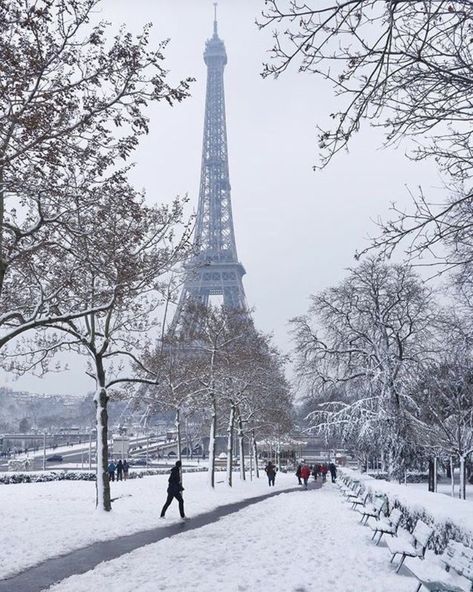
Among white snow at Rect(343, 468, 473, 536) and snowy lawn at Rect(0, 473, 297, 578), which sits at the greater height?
white snow at Rect(343, 468, 473, 536)

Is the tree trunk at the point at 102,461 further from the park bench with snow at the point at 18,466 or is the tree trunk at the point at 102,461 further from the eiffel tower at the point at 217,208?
the eiffel tower at the point at 217,208

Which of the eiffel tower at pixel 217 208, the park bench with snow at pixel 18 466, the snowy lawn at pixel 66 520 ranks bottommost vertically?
the park bench with snow at pixel 18 466

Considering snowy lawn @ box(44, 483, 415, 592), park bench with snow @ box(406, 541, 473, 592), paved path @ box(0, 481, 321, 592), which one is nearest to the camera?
park bench with snow @ box(406, 541, 473, 592)

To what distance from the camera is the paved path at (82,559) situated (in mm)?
10180

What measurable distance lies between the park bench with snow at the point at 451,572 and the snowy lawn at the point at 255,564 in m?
0.82

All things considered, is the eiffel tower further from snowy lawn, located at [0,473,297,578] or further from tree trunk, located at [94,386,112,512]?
tree trunk, located at [94,386,112,512]

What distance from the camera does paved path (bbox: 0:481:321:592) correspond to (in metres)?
10.2

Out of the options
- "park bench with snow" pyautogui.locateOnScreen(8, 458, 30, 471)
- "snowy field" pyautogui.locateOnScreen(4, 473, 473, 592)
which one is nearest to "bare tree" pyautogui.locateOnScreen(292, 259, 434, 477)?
"snowy field" pyautogui.locateOnScreen(4, 473, 473, 592)

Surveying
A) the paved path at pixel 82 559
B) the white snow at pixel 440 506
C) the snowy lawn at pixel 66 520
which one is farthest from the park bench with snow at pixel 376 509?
the snowy lawn at pixel 66 520

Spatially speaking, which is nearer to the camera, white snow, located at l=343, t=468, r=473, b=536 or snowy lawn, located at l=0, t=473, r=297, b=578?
white snow, located at l=343, t=468, r=473, b=536

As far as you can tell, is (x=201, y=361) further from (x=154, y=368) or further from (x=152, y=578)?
(x=152, y=578)

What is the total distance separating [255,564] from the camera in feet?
37.8

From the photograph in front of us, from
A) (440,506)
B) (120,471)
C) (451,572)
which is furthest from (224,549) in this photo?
(120,471)

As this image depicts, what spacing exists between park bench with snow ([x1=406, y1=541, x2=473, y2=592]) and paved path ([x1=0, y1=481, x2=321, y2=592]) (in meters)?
5.32
